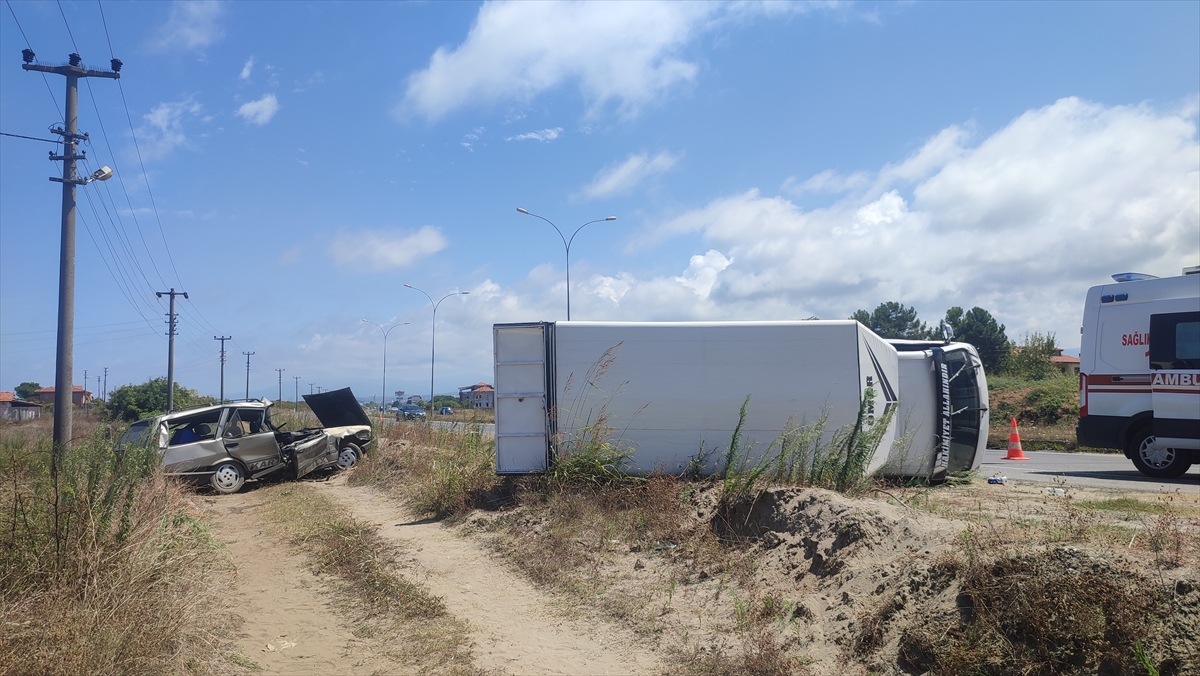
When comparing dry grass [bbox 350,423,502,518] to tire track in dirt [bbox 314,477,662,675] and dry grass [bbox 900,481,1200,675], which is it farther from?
dry grass [bbox 900,481,1200,675]

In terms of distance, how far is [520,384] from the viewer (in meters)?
10.8

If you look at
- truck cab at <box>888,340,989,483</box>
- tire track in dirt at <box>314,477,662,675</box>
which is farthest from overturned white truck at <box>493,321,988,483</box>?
tire track in dirt at <box>314,477,662,675</box>

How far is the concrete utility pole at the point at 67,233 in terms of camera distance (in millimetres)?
15680

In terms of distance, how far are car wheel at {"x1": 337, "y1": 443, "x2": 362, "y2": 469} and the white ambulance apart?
594 inches

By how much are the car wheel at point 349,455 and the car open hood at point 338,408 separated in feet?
4.26

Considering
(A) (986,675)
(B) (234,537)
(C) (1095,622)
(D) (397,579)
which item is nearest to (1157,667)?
(C) (1095,622)

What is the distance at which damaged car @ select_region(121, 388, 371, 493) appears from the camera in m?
14.5

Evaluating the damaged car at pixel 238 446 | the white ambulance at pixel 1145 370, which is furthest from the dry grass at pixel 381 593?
the white ambulance at pixel 1145 370

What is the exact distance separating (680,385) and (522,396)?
2.26m

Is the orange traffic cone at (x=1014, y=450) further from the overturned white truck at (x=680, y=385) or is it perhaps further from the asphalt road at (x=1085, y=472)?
the overturned white truck at (x=680, y=385)

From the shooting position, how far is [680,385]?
10508 mm

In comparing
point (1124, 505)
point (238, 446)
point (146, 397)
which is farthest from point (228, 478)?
point (146, 397)

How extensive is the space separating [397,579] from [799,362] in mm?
5943

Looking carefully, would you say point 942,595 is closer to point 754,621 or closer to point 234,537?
point 754,621
